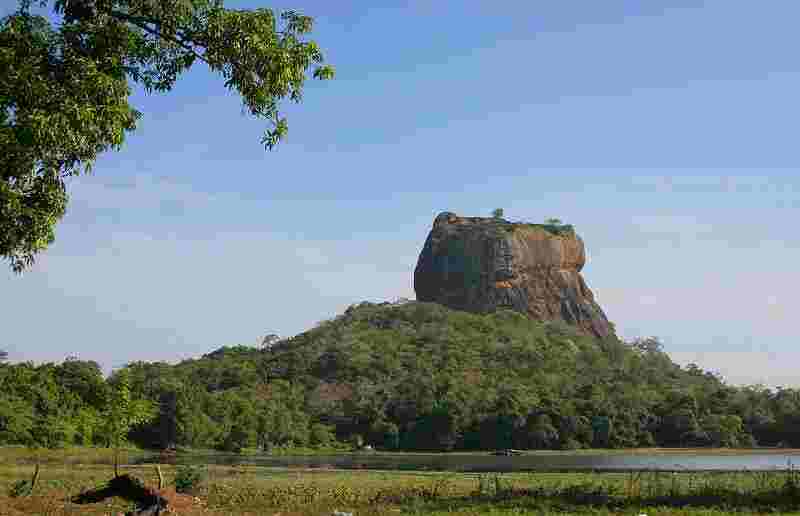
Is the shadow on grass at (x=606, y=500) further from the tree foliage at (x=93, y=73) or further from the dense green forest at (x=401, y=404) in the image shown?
the dense green forest at (x=401, y=404)

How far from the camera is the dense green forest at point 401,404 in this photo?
352 feet

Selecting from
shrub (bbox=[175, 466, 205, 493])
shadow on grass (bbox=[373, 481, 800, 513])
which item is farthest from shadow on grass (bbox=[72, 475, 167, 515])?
shadow on grass (bbox=[373, 481, 800, 513])

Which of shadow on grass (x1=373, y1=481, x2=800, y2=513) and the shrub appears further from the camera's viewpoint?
the shrub

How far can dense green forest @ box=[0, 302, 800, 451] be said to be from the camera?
10715 cm

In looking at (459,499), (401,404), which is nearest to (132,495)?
(459,499)

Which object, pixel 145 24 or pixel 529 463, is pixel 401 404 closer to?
pixel 529 463

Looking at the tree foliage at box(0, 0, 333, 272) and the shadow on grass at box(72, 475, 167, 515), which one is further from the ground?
the tree foliage at box(0, 0, 333, 272)

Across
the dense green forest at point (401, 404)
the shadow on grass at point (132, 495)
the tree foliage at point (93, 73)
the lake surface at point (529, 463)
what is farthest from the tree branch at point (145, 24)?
the dense green forest at point (401, 404)

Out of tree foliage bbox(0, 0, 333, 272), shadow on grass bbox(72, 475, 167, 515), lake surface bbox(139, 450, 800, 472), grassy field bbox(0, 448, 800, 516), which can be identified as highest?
tree foliage bbox(0, 0, 333, 272)

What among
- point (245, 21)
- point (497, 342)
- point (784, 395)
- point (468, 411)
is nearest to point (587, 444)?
point (468, 411)

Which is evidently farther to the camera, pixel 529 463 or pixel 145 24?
pixel 529 463

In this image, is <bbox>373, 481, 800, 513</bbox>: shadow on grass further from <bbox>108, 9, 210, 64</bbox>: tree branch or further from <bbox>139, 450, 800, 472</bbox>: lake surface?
<bbox>139, 450, 800, 472</bbox>: lake surface

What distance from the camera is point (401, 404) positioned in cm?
13262

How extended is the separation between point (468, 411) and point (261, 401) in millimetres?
30563
